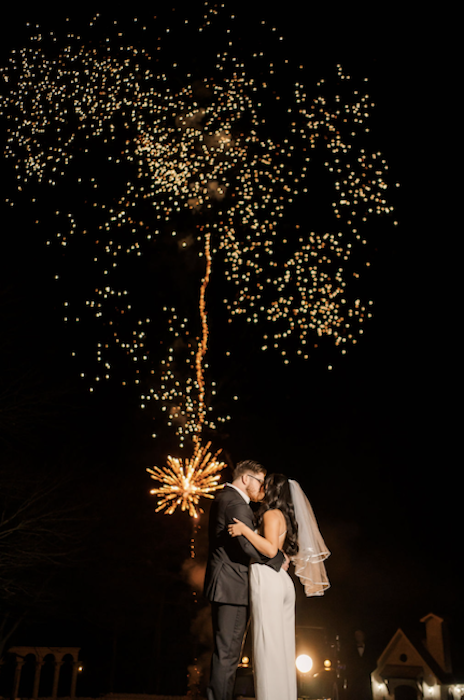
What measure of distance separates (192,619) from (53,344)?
10.9 metres

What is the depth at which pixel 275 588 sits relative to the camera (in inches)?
153

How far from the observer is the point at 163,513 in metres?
18.4

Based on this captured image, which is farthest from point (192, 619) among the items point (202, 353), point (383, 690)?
point (202, 353)

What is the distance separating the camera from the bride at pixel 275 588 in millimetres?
3732

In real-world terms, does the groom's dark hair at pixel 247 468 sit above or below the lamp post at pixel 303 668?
above

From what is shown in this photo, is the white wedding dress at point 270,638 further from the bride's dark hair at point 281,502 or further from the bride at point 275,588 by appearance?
the bride's dark hair at point 281,502

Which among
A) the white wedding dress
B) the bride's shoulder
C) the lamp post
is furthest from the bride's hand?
the lamp post

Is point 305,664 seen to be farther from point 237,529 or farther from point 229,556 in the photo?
point 237,529

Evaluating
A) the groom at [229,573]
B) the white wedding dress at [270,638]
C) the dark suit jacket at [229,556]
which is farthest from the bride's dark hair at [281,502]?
the white wedding dress at [270,638]

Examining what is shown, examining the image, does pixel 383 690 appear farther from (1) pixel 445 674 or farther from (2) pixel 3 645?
(2) pixel 3 645

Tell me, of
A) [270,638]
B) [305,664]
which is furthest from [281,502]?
[305,664]

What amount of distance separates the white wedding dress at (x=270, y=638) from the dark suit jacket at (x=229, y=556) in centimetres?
8

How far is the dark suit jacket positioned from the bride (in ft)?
0.20

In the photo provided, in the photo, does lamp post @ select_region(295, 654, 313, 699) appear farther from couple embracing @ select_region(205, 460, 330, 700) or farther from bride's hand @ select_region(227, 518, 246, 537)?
bride's hand @ select_region(227, 518, 246, 537)
